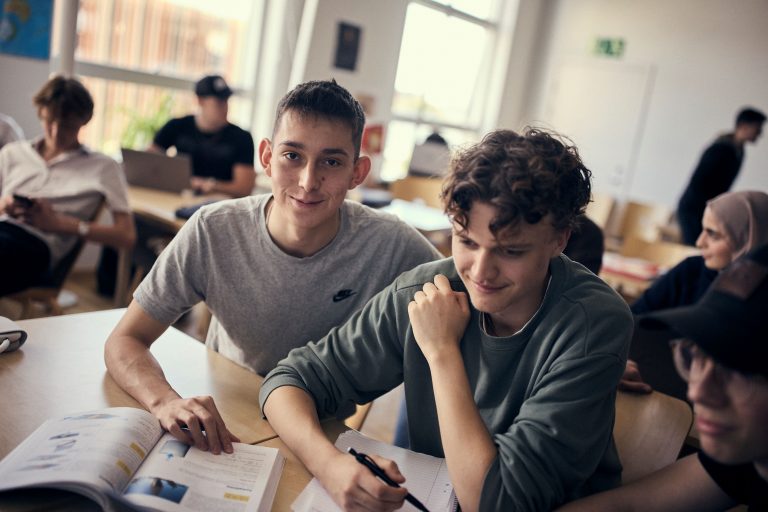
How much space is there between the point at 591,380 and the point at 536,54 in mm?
7426

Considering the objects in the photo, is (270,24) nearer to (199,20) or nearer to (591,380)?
(199,20)

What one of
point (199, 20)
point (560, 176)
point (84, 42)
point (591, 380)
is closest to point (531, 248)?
point (560, 176)

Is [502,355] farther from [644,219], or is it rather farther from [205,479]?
[644,219]

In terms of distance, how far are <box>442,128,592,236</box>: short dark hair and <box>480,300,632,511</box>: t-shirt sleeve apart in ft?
0.67

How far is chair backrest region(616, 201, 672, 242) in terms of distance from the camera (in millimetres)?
6297

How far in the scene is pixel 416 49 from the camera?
677cm

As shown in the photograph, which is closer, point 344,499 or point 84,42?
point 344,499

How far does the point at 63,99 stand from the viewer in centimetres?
271

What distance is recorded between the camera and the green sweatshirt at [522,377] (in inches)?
42.2

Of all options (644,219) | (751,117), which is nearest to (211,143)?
(644,219)

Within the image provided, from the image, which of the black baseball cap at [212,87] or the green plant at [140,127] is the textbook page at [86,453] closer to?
the black baseball cap at [212,87]

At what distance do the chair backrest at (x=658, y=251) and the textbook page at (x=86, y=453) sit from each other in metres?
3.19

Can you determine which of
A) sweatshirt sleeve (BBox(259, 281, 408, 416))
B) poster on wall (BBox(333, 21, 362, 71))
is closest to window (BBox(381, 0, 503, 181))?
poster on wall (BBox(333, 21, 362, 71))

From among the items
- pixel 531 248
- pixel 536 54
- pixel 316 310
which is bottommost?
pixel 316 310
